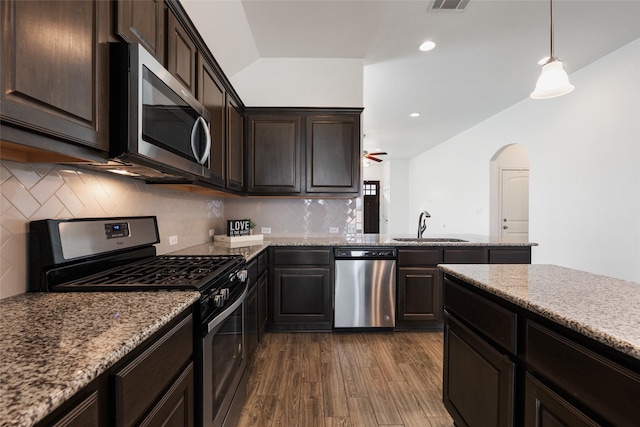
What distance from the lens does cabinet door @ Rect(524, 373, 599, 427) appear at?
0.77 m

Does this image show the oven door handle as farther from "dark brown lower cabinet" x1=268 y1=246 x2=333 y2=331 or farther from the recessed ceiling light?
the recessed ceiling light

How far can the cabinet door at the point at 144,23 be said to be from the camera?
1.07 m

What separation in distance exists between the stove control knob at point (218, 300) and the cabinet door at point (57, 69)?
694mm

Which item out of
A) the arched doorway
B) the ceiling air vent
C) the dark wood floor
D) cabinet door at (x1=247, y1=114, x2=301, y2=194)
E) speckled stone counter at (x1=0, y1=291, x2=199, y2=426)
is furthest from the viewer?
the arched doorway

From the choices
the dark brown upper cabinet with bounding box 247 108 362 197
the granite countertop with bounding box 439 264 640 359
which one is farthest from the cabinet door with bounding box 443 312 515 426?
the dark brown upper cabinet with bounding box 247 108 362 197

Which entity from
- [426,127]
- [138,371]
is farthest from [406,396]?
[426,127]

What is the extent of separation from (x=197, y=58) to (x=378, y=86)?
2591 mm

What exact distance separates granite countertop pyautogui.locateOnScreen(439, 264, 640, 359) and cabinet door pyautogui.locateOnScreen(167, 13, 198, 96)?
5.98 ft

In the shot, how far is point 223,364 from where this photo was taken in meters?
1.33

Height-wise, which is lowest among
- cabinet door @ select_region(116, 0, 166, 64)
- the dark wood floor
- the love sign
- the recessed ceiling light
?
the dark wood floor

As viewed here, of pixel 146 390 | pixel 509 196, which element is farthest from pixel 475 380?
pixel 509 196

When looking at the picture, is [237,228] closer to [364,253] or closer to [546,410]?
[364,253]

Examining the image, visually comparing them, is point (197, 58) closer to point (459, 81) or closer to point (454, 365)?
point (454, 365)

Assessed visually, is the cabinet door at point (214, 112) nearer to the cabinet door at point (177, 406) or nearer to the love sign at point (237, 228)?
the love sign at point (237, 228)
